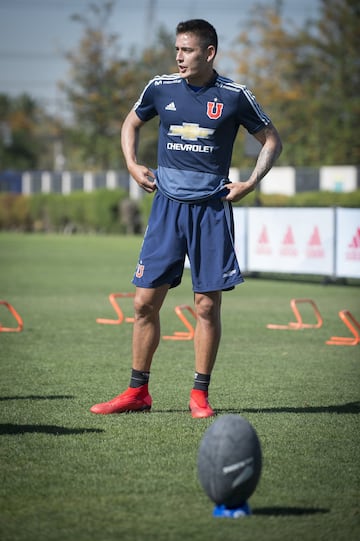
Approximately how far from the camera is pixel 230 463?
14.4 ft

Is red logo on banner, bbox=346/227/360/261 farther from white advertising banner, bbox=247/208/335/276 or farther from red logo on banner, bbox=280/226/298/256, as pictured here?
red logo on banner, bbox=280/226/298/256

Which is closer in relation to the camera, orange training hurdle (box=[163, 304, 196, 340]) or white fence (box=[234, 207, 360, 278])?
orange training hurdle (box=[163, 304, 196, 340])

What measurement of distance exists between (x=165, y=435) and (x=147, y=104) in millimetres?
2197

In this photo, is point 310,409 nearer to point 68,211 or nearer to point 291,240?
point 291,240

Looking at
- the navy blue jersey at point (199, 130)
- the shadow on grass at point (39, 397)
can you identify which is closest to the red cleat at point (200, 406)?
the shadow on grass at point (39, 397)

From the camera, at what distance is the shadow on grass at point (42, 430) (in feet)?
20.4

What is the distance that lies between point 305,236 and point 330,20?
1414 inches

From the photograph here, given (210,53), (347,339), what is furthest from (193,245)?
(347,339)

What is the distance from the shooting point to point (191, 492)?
4898 mm

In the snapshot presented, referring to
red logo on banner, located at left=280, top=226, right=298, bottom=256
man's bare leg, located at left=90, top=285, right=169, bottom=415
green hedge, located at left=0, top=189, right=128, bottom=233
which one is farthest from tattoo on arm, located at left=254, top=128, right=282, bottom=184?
green hedge, located at left=0, top=189, right=128, bottom=233

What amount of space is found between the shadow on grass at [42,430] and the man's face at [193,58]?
89.9 inches

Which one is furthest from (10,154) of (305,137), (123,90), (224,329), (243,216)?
(224,329)

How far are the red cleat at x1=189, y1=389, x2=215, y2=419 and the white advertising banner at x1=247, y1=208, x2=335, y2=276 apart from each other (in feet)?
38.3

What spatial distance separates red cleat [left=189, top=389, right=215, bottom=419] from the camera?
6.69 metres
